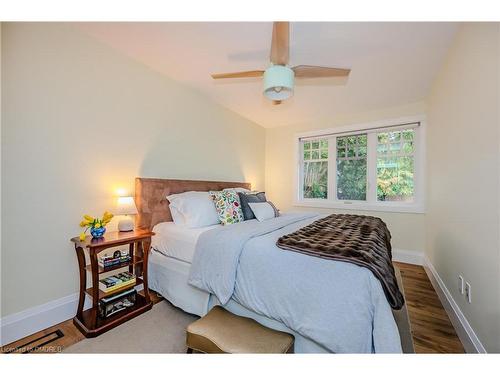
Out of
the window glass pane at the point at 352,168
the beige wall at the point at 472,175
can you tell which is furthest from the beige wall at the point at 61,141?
the window glass pane at the point at 352,168

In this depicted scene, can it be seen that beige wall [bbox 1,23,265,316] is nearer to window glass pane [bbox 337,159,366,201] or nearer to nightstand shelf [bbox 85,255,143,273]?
nightstand shelf [bbox 85,255,143,273]

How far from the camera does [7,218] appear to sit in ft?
5.14

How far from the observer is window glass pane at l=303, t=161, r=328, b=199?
4.07 meters

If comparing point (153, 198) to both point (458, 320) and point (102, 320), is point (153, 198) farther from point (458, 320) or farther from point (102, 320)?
point (458, 320)

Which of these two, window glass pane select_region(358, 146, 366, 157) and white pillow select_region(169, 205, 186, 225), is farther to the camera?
window glass pane select_region(358, 146, 366, 157)

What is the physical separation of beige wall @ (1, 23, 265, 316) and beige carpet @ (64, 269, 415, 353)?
0.60 m

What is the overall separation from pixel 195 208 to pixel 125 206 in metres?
0.64

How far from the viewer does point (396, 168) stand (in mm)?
3467

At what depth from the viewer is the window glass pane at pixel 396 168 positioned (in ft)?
11.1

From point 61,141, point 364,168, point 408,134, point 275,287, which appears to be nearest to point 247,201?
point 275,287

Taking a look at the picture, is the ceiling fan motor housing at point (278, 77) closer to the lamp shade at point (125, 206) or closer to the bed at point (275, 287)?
the bed at point (275, 287)

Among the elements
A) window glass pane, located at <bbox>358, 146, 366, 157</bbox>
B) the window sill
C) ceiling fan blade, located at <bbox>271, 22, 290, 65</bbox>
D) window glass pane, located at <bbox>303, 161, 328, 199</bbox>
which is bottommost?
the window sill

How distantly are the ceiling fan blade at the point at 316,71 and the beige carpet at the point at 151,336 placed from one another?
81.3 inches

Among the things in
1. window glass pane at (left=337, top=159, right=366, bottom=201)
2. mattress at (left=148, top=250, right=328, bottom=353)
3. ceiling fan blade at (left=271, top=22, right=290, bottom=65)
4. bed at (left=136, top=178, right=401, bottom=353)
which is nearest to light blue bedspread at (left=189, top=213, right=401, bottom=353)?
bed at (left=136, top=178, right=401, bottom=353)
